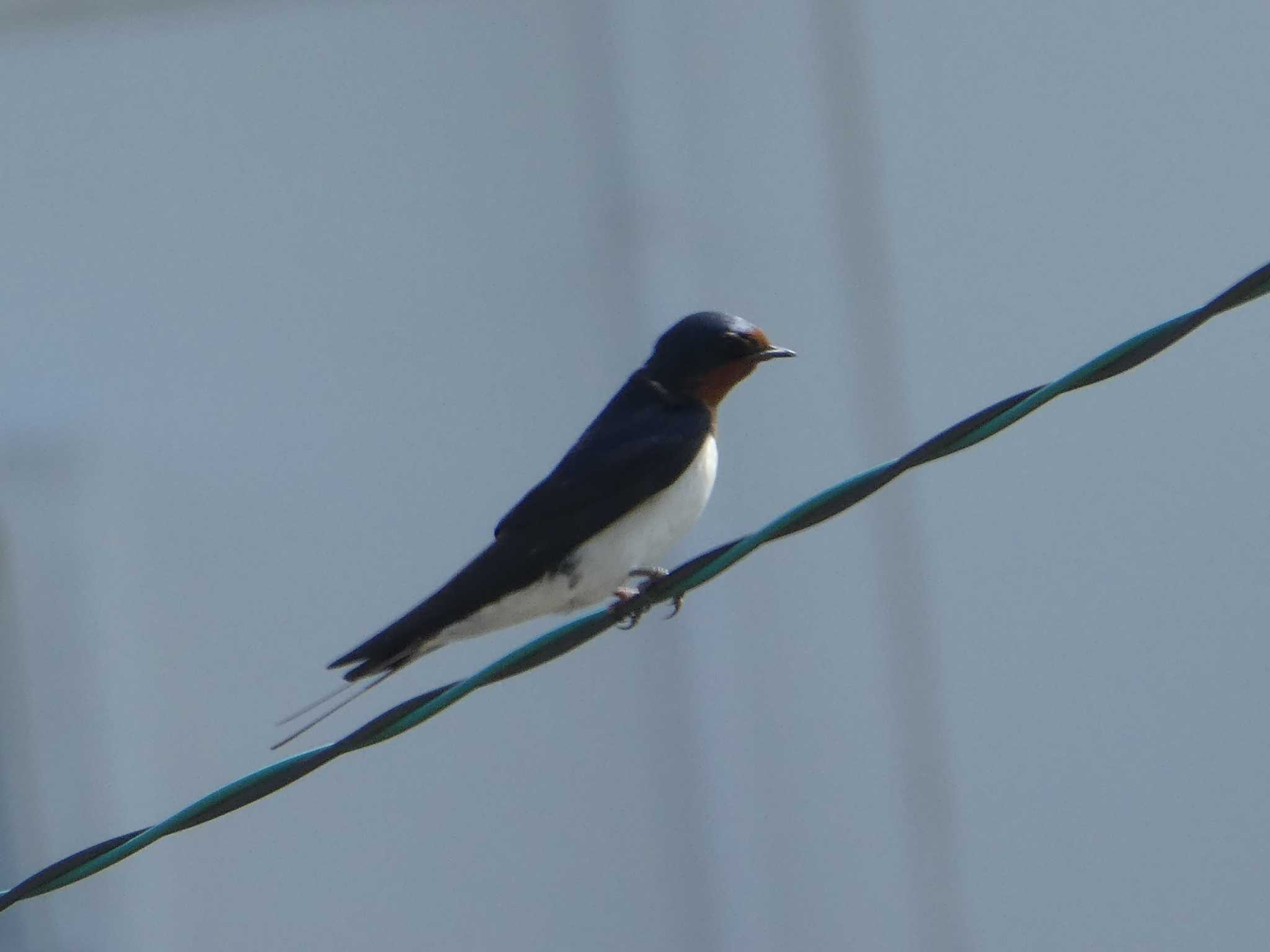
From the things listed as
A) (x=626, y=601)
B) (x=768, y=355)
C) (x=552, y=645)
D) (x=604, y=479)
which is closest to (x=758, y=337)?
(x=768, y=355)

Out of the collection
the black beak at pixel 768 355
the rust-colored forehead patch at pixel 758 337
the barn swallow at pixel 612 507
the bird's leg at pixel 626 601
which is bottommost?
the bird's leg at pixel 626 601

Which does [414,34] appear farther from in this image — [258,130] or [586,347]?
[586,347]

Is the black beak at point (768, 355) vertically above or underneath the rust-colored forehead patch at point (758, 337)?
underneath

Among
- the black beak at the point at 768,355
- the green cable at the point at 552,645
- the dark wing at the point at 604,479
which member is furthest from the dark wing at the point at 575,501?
the green cable at the point at 552,645

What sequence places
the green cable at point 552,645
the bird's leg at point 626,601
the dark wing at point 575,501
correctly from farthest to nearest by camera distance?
the dark wing at point 575,501, the bird's leg at point 626,601, the green cable at point 552,645

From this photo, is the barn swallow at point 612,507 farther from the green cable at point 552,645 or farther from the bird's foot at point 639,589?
the green cable at point 552,645

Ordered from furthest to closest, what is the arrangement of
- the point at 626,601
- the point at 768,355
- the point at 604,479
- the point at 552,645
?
the point at 768,355 → the point at 604,479 → the point at 626,601 → the point at 552,645

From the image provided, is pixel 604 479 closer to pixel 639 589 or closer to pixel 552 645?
pixel 639 589

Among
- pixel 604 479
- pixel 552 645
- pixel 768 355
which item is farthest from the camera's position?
pixel 768 355
